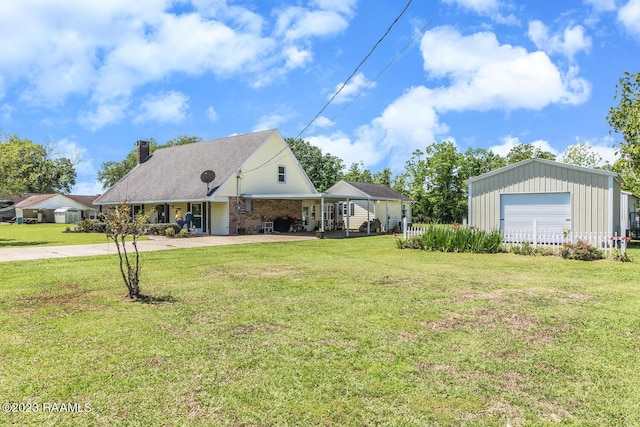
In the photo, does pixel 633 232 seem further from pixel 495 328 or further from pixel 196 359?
pixel 196 359

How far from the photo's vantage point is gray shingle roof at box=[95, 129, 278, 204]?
25.2 m

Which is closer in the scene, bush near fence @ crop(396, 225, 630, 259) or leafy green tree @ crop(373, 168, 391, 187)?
bush near fence @ crop(396, 225, 630, 259)

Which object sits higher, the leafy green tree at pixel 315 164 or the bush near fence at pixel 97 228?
the leafy green tree at pixel 315 164

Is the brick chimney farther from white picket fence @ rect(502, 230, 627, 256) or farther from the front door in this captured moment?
white picket fence @ rect(502, 230, 627, 256)

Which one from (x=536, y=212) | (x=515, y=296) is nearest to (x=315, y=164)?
(x=536, y=212)

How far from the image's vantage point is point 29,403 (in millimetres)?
3256

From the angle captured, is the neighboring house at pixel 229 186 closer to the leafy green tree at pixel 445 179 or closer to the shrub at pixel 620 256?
the shrub at pixel 620 256

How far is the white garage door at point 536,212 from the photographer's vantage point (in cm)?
1680

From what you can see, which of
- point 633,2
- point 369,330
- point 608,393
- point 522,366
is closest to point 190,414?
point 369,330

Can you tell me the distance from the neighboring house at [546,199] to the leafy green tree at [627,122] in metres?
8.31

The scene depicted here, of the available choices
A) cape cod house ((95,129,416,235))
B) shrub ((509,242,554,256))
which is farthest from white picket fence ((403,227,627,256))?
cape cod house ((95,129,416,235))

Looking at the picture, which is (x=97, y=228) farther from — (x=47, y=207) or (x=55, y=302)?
(x=47, y=207)

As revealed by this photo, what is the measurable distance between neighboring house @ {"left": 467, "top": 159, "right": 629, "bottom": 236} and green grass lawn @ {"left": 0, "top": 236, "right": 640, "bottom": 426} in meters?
9.30

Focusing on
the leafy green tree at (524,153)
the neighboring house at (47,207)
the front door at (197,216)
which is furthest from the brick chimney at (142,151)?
the leafy green tree at (524,153)
